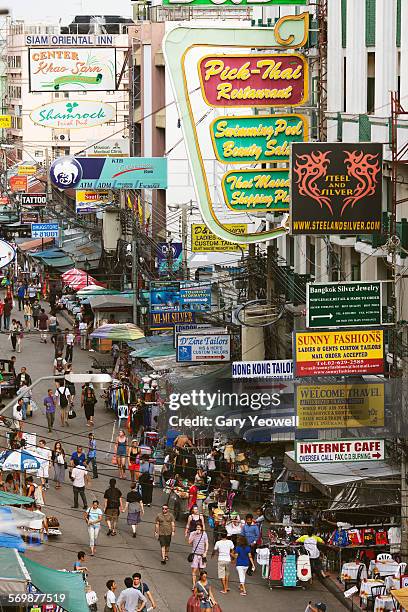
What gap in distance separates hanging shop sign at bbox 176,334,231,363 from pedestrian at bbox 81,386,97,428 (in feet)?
15.6

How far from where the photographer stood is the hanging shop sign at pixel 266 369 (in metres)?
27.8

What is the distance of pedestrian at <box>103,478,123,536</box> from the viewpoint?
28595mm

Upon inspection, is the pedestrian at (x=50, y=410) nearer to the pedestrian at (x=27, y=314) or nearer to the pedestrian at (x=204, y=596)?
the pedestrian at (x=204, y=596)

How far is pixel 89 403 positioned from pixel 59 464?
651 cm

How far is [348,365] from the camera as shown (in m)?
26.2

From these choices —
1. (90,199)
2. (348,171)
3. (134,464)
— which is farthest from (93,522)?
(90,199)

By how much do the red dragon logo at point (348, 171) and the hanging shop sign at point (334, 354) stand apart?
314 cm

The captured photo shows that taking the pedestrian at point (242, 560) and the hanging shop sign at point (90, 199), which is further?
the hanging shop sign at point (90, 199)

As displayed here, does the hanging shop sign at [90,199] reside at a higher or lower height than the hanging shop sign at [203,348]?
higher

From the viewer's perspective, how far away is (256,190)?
32.7 metres

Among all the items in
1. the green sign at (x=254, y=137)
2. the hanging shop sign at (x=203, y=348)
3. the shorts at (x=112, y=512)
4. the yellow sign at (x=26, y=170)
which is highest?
the green sign at (x=254, y=137)

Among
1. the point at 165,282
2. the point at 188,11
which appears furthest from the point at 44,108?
the point at 165,282

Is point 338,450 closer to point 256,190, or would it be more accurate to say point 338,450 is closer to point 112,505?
point 112,505

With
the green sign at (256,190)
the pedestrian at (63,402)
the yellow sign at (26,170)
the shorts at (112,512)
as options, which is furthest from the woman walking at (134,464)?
the yellow sign at (26,170)
